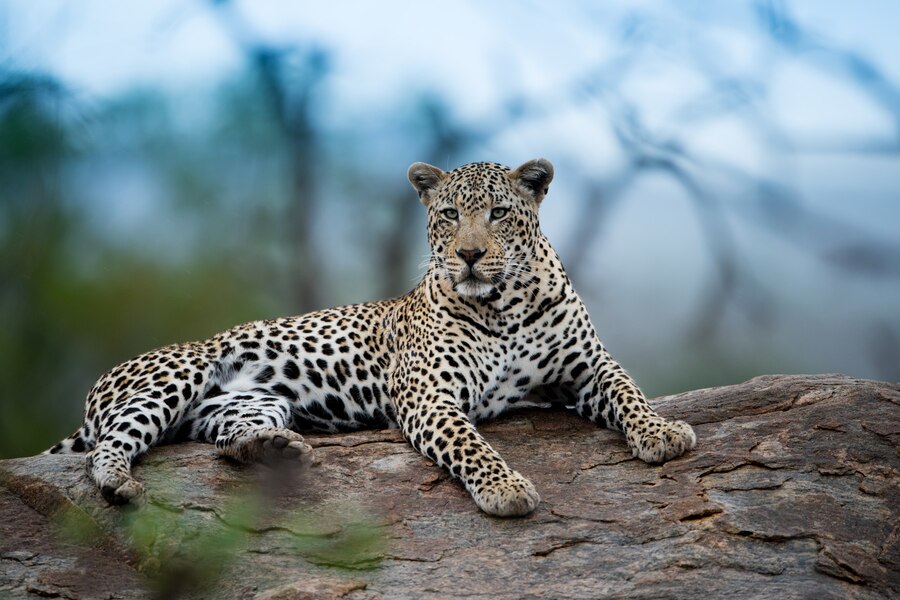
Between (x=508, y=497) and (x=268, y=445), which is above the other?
(x=268, y=445)

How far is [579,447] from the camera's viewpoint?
8.24m

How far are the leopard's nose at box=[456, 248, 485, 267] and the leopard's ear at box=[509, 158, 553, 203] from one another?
98 cm

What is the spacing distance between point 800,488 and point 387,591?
3.18 metres

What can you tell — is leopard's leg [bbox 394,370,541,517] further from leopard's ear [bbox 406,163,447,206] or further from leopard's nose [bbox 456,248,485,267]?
leopard's ear [bbox 406,163,447,206]

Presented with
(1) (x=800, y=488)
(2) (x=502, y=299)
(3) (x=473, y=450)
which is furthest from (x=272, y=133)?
(1) (x=800, y=488)

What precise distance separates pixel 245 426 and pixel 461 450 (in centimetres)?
190

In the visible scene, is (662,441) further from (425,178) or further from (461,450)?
(425,178)

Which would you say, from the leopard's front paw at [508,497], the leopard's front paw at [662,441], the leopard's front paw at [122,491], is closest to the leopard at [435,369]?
the leopard's front paw at [662,441]

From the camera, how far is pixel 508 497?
A: 6734 millimetres

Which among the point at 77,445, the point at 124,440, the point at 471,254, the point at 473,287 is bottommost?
the point at 77,445

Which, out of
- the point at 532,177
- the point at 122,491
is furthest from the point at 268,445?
the point at 532,177

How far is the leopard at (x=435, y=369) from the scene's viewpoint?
25.9ft

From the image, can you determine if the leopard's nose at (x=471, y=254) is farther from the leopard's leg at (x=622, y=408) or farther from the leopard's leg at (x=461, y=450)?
the leopard's leg at (x=622, y=408)

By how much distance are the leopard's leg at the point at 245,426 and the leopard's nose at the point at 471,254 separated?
1946 millimetres
